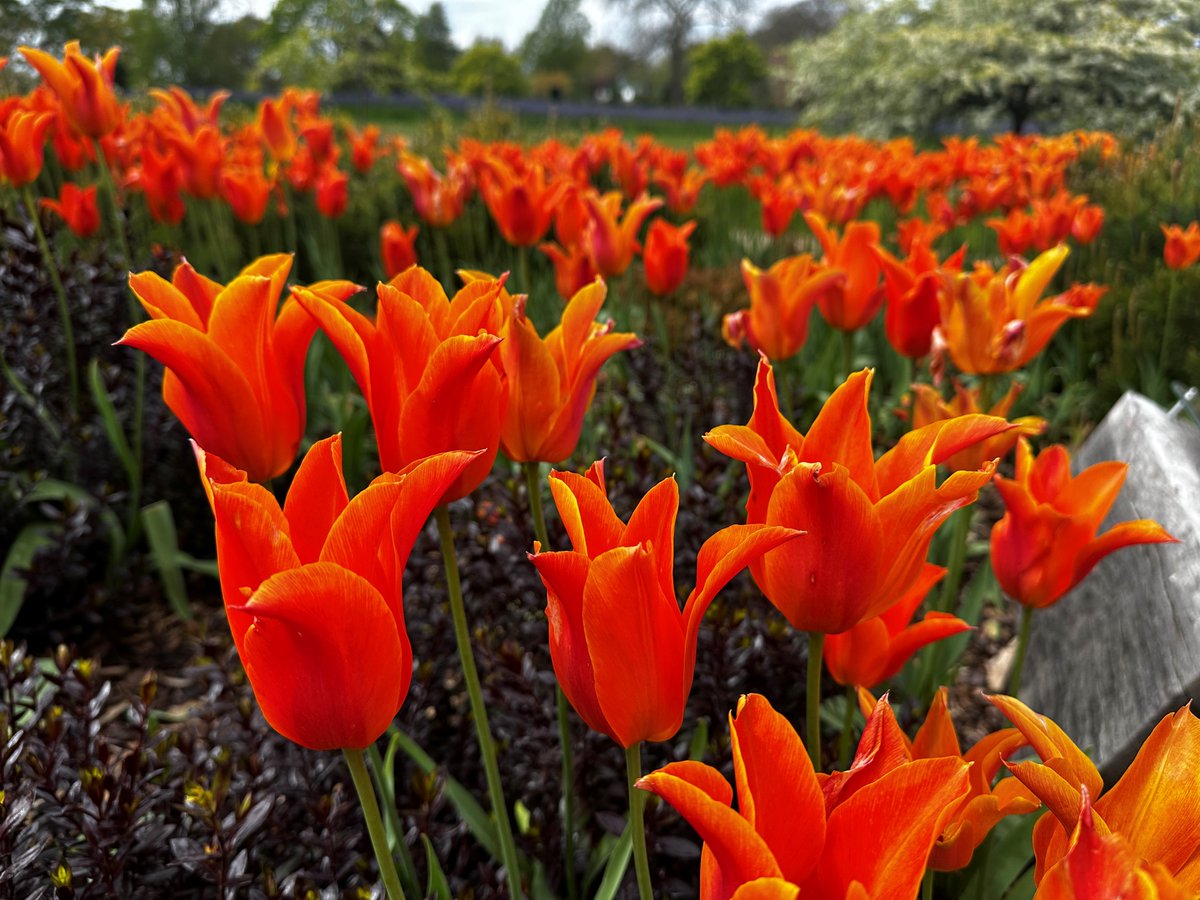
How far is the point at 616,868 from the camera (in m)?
1.16

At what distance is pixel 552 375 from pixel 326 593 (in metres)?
0.45

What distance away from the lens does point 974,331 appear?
70.9 inches

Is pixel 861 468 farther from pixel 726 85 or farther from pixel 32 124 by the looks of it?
pixel 726 85

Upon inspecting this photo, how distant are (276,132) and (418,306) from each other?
3918mm

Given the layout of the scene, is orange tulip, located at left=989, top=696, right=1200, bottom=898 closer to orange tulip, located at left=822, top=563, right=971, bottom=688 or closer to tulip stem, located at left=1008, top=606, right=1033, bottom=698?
orange tulip, located at left=822, top=563, right=971, bottom=688

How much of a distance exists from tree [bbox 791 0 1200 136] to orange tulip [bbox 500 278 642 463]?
5.45 meters

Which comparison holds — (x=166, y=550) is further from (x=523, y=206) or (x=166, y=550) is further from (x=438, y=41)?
(x=438, y=41)

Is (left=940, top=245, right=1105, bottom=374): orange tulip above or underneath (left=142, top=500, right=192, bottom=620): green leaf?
above

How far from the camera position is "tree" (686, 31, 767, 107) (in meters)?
44.3

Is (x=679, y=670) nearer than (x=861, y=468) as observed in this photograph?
Yes

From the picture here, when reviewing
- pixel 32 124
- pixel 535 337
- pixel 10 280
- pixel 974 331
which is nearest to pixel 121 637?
pixel 10 280

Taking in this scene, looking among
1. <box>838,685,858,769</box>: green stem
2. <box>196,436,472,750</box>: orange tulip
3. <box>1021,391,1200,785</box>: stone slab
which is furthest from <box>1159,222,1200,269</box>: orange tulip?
<box>196,436,472,750</box>: orange tulip

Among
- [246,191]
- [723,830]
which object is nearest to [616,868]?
[723,830]

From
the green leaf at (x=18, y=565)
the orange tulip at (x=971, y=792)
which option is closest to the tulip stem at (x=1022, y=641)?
the orange tulip at (x=971, y=792)
